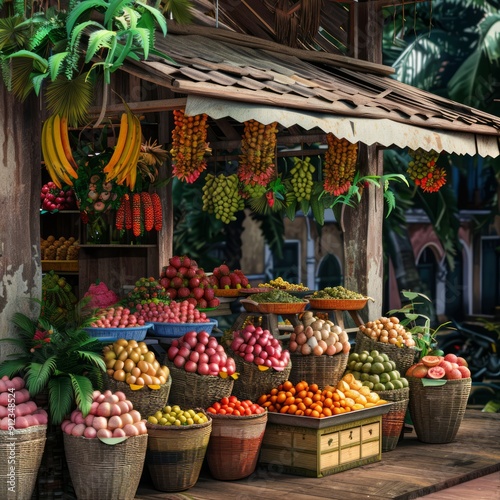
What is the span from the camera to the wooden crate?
784 centimetres

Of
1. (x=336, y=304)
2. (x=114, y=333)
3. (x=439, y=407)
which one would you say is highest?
(x=336, y=304)

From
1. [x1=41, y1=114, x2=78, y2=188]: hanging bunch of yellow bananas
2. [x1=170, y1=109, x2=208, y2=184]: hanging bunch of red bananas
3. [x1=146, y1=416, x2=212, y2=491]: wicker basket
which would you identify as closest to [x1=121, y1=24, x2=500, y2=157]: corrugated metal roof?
[x1=170, y1=109, x2=208, y2=184]: hanging bunch of red bananas

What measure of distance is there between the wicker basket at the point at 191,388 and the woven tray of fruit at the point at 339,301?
6.39 ft

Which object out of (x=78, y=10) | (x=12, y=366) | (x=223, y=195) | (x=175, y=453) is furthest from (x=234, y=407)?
(x=223, y=195)

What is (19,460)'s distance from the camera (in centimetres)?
665

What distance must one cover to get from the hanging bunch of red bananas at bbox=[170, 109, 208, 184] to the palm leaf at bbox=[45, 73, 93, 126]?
1.01 metres

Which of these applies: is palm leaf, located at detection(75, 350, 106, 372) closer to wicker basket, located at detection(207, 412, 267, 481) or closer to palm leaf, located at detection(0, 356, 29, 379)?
palm leaf, located at detection(0, 356, 29, 379)

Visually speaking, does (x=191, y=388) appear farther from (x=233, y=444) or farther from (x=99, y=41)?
(x=99, y=41)

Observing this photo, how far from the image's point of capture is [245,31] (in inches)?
407

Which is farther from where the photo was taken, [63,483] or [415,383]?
[415,383]

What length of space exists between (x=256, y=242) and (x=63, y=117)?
18.0 metres

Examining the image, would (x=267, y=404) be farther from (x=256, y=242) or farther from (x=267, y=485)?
(x=256, y=242)

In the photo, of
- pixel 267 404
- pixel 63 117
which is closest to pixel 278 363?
pixel 267 404

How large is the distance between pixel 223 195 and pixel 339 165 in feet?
6.98
